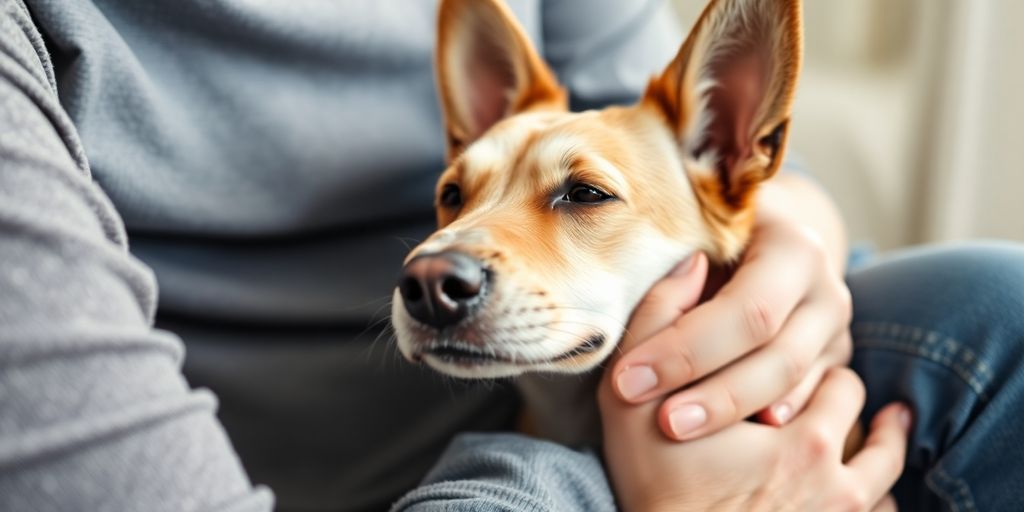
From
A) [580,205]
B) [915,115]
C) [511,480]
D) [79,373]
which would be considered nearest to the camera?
[79,373]

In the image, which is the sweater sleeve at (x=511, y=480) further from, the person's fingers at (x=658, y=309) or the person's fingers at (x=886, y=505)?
the person's fingers at (x=886, y=505)

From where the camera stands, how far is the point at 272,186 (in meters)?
1.03

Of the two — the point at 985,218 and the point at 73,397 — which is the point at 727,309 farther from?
the point at 985,218

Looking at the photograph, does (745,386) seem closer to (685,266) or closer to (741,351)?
(741,351)

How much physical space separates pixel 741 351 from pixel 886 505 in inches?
→ 9.3

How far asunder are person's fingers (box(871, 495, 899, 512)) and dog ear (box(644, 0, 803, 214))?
0.36m

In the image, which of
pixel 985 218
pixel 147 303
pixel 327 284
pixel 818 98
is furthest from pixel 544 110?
pixel 985 218

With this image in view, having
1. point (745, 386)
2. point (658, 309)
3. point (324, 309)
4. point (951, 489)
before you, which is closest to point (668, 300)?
point (658, 309)

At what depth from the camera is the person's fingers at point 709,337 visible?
82 cm

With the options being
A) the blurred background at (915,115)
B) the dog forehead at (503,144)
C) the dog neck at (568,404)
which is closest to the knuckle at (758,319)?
the dog neck at (568,404)

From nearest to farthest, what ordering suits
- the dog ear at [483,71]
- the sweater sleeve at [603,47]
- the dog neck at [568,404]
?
the dog neck at [568,404]
the dog ear at [483,71]
the sweater sleeve at [603,47]

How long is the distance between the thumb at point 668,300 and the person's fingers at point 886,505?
28 cm

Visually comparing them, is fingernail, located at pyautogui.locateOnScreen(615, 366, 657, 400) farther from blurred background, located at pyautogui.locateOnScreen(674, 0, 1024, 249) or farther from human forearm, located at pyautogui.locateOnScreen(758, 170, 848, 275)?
blurred background, located at pyautogui.locateOnScreen(674, 0, 1024, 249)

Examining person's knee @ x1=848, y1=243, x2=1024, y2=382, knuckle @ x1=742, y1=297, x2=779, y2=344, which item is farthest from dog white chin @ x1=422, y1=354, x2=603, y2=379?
person's knee @ x1=848, y1=243, x2=1024, y2=382
